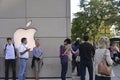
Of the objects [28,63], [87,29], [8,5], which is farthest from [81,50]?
[87,29]

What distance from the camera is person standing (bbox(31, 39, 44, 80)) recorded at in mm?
14539

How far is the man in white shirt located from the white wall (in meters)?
1.30

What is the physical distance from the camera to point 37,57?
48.1 ft

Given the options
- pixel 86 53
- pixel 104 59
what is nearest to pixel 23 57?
pixel 86 53

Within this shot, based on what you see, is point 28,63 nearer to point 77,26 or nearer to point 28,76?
point 28,76

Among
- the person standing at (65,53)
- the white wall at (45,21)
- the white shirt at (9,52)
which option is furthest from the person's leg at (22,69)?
the person standing at (65,53)

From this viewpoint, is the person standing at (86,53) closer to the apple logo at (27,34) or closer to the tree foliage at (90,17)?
the apple logo at (27,34)

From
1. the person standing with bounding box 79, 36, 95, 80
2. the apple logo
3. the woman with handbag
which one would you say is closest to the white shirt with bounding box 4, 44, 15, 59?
the apple logo

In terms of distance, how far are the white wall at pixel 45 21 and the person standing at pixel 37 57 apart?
0.66m

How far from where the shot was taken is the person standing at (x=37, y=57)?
1454 cm

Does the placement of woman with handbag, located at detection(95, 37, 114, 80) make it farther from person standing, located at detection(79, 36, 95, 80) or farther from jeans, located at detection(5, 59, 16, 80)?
jeans, located at detection(5, 59, 16, 80)

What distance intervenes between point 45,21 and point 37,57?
1.78 meters

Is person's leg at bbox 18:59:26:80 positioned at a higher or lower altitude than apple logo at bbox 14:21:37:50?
lower

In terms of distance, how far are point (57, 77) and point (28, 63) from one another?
52.6 inches
